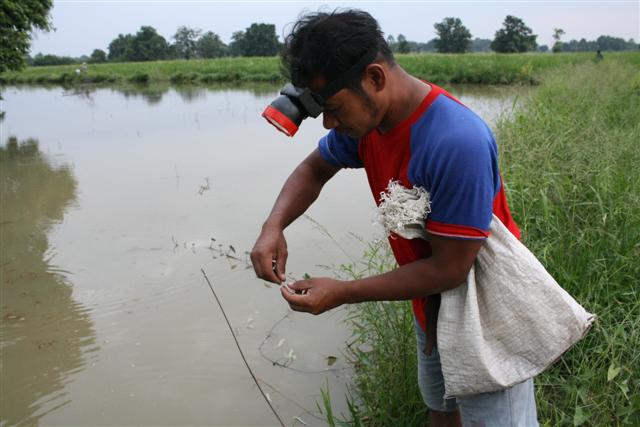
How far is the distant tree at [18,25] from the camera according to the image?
10.2 m

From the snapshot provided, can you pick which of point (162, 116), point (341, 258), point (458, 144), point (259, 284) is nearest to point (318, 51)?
point (458, 144)

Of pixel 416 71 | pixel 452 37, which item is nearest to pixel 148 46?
pixel 452 37

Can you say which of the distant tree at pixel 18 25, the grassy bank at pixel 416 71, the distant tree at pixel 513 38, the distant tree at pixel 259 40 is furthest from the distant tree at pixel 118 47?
the distant tree at pixel 18 25

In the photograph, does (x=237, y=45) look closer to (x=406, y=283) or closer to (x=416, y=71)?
(x=416, y=71)

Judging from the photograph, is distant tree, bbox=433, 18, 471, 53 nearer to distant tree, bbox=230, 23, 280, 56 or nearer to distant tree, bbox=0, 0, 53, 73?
distant tree, bbox=230, 23, 280, 56

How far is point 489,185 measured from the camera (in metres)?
0.96

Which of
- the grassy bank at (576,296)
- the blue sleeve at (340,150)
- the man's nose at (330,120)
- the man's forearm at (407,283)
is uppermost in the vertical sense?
the man's nose at (330,120)

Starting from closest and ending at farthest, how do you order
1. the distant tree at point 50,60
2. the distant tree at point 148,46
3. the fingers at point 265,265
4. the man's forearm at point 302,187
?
the fingers at point 265,265
the man's forearm at point 302,187
the distant tree at point 50,60
the distant tree at point 148,46

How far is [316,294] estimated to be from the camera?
112 centimetres

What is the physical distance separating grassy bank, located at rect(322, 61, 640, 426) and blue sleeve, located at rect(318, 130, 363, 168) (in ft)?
3.02

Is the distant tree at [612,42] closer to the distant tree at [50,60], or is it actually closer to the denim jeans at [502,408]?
the distant tree at [50,60]

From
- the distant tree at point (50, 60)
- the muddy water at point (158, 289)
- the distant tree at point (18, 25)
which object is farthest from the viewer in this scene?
the distant tree at point (50, 60)

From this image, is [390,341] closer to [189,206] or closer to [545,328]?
[545,328]

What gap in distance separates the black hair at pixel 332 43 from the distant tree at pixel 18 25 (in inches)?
436
